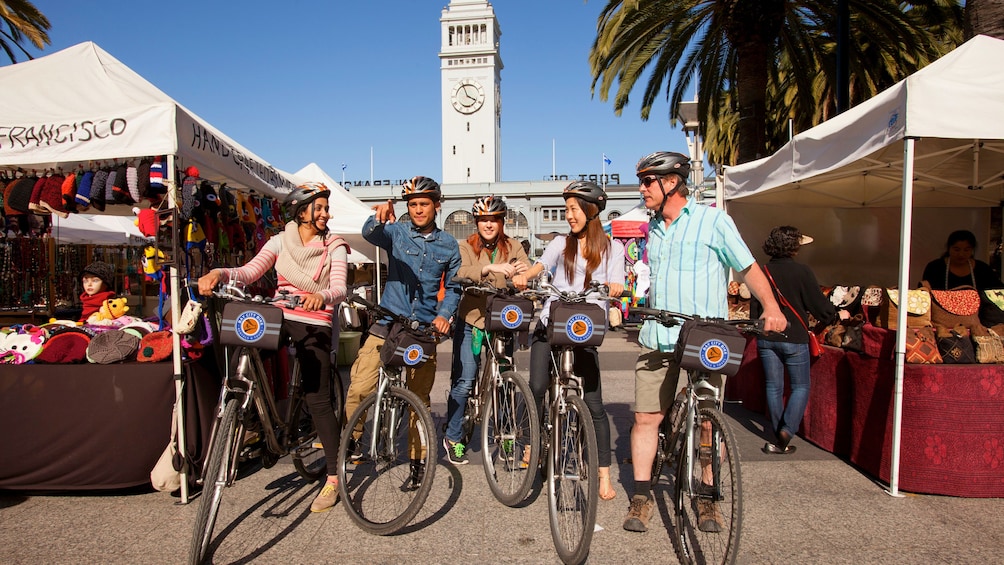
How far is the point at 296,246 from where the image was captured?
163 inches

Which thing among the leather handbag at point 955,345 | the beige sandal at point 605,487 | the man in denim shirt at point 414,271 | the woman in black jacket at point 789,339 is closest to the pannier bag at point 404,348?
the man in denim shirt at point 414,271

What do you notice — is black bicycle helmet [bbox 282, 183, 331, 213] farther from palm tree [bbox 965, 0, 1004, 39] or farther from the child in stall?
palm tree [bbox 965, 0, 1004, 39]

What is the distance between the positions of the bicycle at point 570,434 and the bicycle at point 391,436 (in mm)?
679

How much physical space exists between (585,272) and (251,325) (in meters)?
2.08

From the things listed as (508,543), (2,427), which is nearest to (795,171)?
(508,543)

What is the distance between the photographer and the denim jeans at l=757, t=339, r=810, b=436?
5.09 meters

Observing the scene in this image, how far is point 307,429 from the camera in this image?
4.43m

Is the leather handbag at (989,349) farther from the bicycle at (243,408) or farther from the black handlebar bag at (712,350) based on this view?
the bicycle at (243,408)

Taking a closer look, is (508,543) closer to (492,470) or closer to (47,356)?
(492,470)

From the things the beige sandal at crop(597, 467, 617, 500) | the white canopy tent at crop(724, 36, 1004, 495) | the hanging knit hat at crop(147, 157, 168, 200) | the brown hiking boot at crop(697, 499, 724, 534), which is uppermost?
the white canopy tent at crop(724, 36, 1004, 495)

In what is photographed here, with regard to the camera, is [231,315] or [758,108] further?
[758,108]

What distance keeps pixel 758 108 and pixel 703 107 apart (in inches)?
111

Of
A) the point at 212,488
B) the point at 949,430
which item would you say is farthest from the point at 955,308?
the point at 212,488

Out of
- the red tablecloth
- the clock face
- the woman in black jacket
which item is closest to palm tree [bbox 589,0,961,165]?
the woman in black jacket
